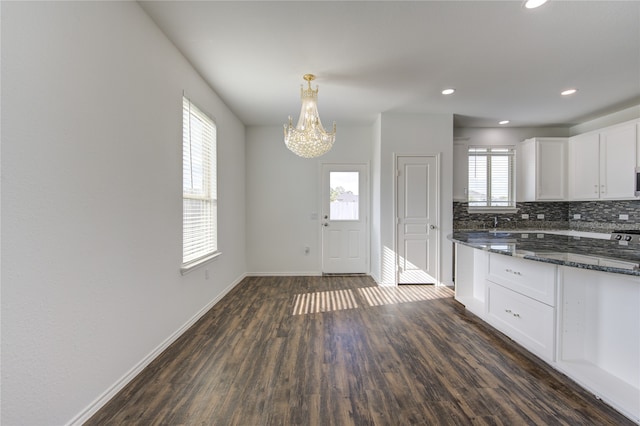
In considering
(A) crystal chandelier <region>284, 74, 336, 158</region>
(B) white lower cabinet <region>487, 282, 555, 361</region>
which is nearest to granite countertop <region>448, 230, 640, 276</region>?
(B) white lower cabinet <region>487, 282, 555, 361</region>

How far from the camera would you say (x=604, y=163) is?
13.7 feet

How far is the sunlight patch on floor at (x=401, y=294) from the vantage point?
3.70m

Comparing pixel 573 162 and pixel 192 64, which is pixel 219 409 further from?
pixel 573 162

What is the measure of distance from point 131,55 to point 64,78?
642 millimetres

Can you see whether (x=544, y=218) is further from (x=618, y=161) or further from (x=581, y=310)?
(x=581, y=310)

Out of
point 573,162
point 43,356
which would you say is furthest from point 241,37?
point 573,162

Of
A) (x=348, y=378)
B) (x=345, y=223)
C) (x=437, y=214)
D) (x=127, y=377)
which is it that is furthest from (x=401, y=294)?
(x=127, y=377)

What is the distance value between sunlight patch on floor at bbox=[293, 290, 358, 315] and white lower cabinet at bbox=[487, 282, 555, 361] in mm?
1508

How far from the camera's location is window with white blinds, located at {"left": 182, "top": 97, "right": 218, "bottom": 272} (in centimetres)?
280

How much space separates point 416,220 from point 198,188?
317 centimetres

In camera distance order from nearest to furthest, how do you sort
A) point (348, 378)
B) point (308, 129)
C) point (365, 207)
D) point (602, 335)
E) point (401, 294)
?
1. point (602, 335)
2. point (348, 378)
3. point (308, 129)
4. point (401, 294)
5. point (365, 207)

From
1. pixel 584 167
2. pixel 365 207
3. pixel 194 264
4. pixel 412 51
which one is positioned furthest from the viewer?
pixel 365 207

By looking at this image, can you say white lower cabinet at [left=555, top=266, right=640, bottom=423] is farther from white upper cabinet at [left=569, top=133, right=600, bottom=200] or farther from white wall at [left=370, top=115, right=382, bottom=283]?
white upper cabinet at [left=569, top=133, right=600, bottom=200]

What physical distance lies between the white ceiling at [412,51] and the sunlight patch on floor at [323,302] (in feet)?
8.77
